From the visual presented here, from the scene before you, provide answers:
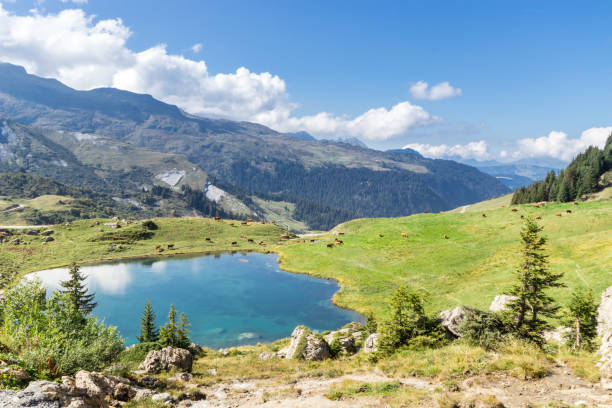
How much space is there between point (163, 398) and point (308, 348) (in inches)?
720

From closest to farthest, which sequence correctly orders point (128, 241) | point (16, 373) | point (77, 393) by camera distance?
point (77, 393)
point (16, 373)
point (128, 241)

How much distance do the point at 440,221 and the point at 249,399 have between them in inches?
3518

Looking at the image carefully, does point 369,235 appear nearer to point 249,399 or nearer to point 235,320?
point 235,320

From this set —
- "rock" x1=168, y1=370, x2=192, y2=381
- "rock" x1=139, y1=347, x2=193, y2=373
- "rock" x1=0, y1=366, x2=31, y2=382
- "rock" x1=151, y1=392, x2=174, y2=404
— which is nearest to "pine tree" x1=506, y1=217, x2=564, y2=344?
"rock" x1=151, y1=392, x2=174, y2=404

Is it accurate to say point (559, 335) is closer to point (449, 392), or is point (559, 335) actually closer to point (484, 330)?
point (484, 330)

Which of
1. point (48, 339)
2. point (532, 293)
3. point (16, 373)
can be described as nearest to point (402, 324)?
point (532, 293)

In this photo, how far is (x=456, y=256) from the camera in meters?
71.4

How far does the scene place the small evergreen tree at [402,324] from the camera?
27.6 m

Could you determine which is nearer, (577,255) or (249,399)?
(249,399)

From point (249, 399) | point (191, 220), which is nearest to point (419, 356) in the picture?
point (249, 399)

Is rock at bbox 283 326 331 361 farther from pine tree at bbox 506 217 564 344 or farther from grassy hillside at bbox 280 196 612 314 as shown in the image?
grassy hillside at bbox 280 196 612 314

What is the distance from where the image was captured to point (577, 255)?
55219 mm

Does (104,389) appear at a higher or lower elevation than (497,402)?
lower

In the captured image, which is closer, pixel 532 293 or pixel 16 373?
pixel 16 373
